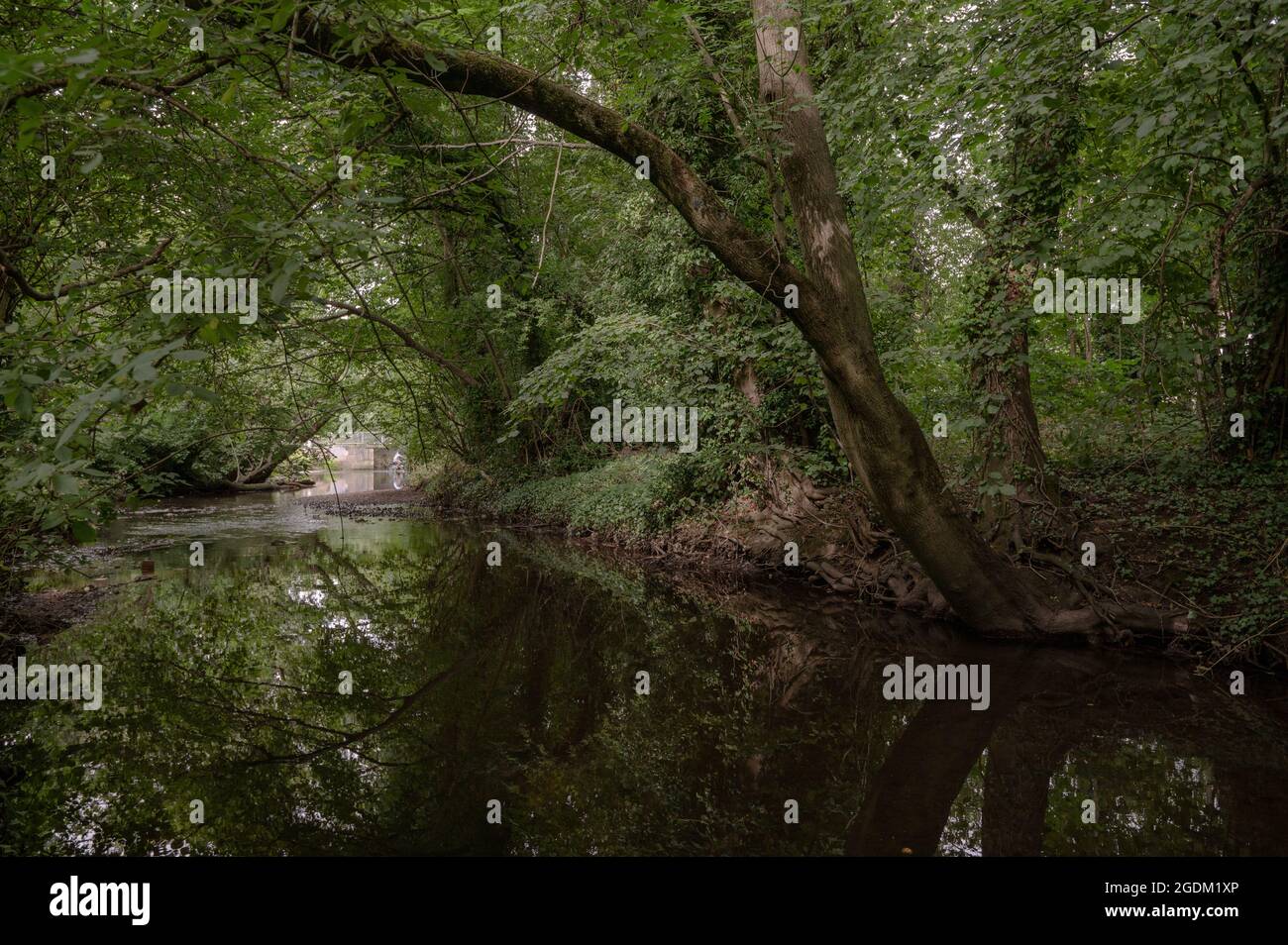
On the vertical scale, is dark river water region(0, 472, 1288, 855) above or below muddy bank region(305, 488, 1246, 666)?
below

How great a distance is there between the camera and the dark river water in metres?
3.43

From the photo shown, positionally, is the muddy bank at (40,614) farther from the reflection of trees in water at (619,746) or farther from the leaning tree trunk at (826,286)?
the leaning tree trunk at (826,286)

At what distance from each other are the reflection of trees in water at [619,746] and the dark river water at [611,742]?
0.07 ft

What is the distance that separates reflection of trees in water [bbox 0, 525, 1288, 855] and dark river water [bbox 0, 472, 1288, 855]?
0.07 feet

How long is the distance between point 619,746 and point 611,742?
3.1 inches

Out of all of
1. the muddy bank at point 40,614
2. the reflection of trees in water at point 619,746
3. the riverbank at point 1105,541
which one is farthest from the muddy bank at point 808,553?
the muddy bank at point 40,614

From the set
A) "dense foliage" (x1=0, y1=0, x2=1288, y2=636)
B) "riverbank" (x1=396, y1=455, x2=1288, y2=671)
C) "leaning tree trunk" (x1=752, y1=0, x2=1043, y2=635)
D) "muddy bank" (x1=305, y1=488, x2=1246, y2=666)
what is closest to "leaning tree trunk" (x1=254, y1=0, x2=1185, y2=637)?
"leaning tree trunk" (x1=752, y1=0, x2=1043, y2=635)

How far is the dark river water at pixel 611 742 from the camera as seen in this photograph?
3.43 m

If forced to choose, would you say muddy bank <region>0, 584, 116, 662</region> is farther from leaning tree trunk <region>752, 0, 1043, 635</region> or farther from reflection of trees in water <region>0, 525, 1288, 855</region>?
leaning tree trunk <region>752, 0, 1043, 635</region>

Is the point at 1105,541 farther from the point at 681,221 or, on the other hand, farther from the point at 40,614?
the point at 40,614

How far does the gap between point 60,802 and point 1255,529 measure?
29.1ft
